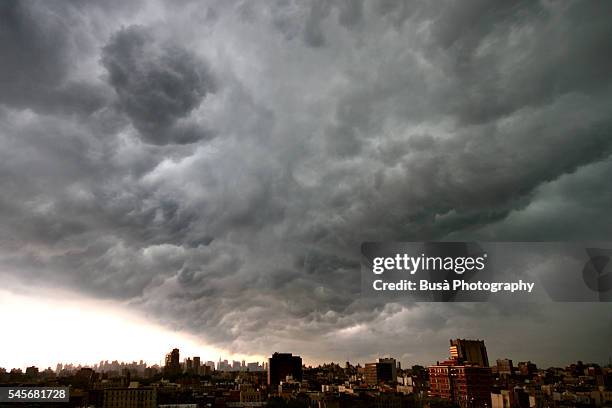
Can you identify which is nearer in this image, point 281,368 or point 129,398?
point 129,398

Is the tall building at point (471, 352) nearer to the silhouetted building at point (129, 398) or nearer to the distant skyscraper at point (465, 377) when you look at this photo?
the distant skyscraper at point (465, 377)

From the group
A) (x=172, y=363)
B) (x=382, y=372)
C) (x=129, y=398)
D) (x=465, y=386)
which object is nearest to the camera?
(x=129, y=398)

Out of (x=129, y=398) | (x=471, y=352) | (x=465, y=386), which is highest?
(x=471, y=352)

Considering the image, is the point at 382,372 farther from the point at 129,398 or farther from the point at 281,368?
the point at 129,398

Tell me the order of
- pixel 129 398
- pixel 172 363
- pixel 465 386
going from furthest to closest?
1. pixel 172 363
2. pixel 465 386
3. pixel 129 398

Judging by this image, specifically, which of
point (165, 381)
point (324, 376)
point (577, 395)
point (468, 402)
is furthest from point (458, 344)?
point (165, 381)

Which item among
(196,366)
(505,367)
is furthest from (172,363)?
(505,367)

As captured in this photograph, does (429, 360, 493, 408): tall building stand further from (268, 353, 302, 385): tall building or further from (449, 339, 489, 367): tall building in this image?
(268, 353, 302, 385): tall building
